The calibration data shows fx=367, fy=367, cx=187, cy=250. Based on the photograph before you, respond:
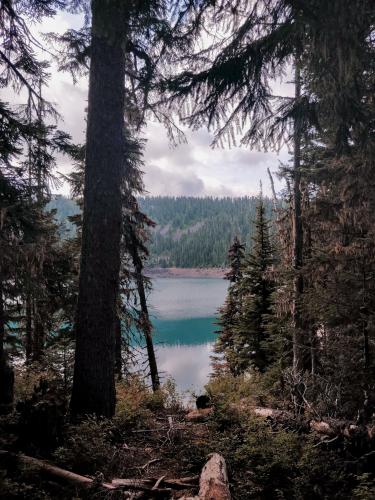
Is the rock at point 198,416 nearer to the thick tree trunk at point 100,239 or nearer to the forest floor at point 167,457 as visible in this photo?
the forest floor at point 167,457

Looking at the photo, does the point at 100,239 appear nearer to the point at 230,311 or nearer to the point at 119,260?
the point at 119,260

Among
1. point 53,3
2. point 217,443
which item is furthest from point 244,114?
point 217,443

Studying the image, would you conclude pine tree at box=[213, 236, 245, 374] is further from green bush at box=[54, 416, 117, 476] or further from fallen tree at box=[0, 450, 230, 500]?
fallen tree at box=[0, 450, 230, 500]

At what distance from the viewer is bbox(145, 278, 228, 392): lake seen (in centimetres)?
3450

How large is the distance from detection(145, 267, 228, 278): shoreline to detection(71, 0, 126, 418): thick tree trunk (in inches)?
5337

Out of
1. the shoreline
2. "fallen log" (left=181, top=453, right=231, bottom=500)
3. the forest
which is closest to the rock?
the forest

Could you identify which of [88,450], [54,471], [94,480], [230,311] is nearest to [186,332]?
[230,311]

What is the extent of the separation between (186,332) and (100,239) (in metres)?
58.4

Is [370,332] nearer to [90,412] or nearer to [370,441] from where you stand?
[370,441]

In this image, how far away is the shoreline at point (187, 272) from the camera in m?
143

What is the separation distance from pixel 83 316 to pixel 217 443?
2.19 metres

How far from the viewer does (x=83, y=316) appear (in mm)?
4625

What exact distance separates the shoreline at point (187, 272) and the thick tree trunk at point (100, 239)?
13556cm

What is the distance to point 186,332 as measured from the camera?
61375mm
